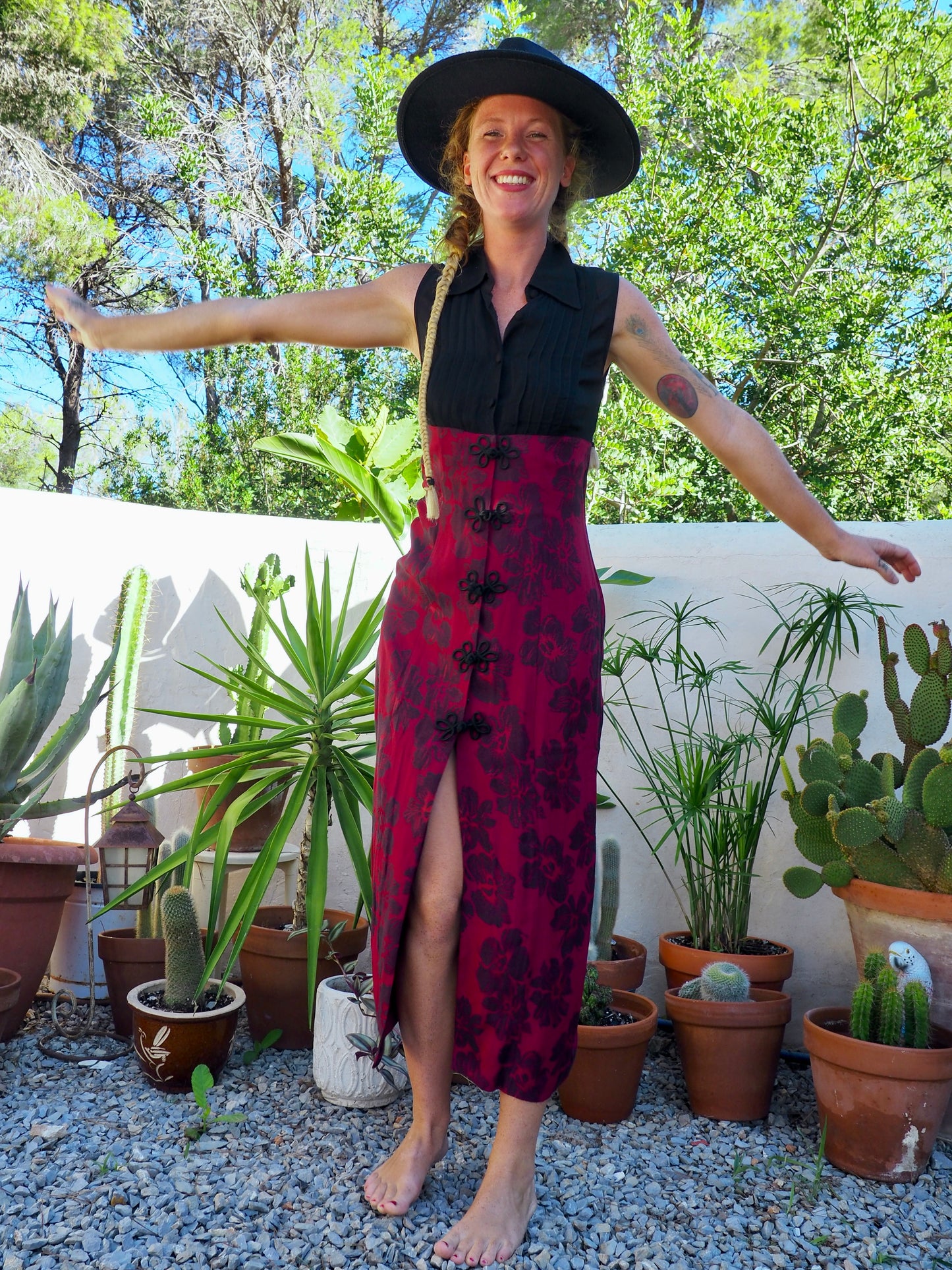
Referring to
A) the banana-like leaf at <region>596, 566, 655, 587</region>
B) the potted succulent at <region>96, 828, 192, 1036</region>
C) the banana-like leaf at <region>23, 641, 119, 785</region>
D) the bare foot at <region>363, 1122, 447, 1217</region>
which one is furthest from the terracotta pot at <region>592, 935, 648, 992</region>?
the banana-like leaf at <region>23, 641, 119, 785</region>

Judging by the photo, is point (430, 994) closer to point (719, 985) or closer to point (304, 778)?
point (304, 778)

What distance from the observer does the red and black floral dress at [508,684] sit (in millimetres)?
1727

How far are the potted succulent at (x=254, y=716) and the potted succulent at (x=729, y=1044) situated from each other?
3.77ft

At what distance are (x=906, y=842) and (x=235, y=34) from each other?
42.4ft

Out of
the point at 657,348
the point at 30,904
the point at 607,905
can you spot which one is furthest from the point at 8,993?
the point at 657,348

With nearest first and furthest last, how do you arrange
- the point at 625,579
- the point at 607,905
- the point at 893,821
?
the point at 893,821 < the point at 607,905 < the point at 625,579

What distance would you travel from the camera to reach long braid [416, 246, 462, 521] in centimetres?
183

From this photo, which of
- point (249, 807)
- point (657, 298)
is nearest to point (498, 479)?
point (249, 807)

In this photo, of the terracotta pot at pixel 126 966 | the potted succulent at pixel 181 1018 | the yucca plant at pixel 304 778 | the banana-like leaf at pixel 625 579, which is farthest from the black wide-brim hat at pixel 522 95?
the terracotta pot at pixel 126 966

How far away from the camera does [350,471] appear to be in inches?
130

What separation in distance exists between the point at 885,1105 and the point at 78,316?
2.21 metres

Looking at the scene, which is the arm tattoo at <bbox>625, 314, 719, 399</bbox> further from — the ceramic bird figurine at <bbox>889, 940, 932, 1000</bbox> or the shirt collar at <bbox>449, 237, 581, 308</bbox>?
the ceramic bird figurine at <bbox>889, 940, 932, 1000</bbox>

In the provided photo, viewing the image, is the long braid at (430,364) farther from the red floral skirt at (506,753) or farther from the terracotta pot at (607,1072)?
the terracotta pot at (607,1072)

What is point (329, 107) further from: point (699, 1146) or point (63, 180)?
point (699, 1146)
